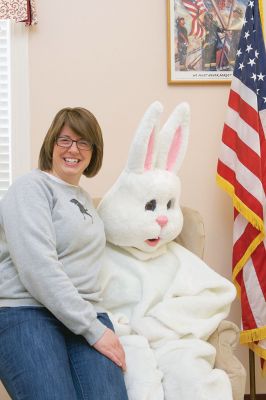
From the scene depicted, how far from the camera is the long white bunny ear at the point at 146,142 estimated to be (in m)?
1.65

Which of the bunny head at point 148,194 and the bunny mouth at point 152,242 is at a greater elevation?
the bunny head at point 148,194

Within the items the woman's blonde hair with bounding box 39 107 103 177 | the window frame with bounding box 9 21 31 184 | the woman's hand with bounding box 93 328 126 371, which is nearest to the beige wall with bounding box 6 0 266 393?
the window frame with bounding box 9 21 31 184

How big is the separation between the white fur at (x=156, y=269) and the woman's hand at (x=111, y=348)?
0.06 m

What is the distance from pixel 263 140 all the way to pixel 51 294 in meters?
1.20

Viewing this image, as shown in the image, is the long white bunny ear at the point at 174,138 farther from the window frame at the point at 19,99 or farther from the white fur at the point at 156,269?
the window frame at the point at 19,99

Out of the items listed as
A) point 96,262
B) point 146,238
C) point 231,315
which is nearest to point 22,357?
point 96,262

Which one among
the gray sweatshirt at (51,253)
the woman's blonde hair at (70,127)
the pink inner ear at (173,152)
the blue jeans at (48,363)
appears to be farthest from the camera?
the pink inner ear at (173,152)

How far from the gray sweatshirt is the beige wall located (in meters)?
0.77

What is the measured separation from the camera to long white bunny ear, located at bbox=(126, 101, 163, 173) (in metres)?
1.65

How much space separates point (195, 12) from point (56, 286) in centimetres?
154

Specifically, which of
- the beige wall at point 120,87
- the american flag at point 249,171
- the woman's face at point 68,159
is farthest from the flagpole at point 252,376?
the woman's face at point 68,159

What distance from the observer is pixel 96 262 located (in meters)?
1.58

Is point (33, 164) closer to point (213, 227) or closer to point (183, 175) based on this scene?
point (183, 175)

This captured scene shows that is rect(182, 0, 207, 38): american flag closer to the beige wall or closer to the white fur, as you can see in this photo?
the beige wall
